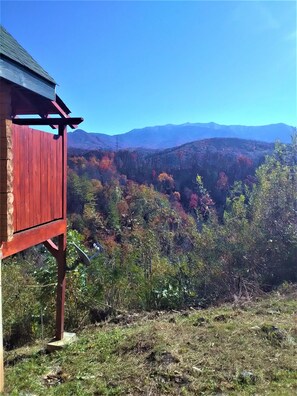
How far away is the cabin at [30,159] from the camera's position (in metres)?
3.23

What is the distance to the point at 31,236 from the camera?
12.8 feet

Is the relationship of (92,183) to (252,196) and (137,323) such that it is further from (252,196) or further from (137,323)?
(137,323)

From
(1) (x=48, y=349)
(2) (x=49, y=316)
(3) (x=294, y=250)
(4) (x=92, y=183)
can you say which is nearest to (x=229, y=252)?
(3) (x=294, y=250)

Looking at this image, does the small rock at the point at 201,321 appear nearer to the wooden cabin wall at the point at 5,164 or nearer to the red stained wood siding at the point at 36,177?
the red stained wood siding at the point at 36,177

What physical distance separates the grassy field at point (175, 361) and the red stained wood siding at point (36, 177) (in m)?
1.59

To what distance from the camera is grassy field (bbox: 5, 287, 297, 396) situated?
3.47 metres

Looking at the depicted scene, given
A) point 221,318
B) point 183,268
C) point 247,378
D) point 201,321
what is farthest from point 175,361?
point 183,268

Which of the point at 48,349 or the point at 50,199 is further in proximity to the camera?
the point at 48,349

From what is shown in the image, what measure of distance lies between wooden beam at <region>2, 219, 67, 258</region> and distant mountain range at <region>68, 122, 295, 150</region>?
188ft

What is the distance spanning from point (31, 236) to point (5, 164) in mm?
951

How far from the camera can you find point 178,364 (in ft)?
12.5

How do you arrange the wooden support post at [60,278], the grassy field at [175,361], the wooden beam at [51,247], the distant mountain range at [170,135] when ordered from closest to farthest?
the grassy field at [175,361], the wooden beam at [51,247], the wooden support post at [60,278], the distant mountain range at [170,135]

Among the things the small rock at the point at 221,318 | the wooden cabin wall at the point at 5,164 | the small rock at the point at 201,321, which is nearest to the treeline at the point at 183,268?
the small rock at the point at 221,318

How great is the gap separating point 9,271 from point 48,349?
2909mm
